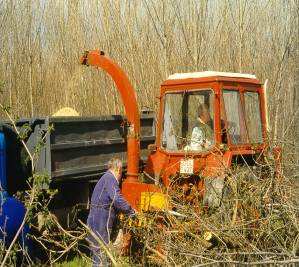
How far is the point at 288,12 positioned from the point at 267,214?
5.88 meters

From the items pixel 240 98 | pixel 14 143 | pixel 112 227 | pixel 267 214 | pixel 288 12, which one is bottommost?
pixel 112 227

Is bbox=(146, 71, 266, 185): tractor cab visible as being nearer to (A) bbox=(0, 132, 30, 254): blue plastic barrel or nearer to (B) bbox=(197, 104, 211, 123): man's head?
(B) bbox=(197, 104, 211, 123): man's head

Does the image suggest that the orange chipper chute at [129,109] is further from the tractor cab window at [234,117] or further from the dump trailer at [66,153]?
the tractor cab window at [234,117]

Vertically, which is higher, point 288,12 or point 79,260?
point 288,12

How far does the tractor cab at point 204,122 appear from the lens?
5.38 meters

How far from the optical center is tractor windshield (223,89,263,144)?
5574 mm

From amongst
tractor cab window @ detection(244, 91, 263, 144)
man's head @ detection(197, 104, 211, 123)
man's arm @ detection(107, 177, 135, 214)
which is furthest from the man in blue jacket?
tractor cab window @ detection(244, 91, 263, 144)

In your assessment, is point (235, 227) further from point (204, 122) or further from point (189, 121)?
point (189, 121)

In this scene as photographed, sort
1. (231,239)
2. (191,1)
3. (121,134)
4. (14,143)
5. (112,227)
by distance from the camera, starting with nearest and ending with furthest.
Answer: (231,239) < (112,227) < (14,143) < (121,134) < (191,1)

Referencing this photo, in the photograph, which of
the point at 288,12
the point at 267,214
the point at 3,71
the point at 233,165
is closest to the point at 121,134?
the point at 233,165

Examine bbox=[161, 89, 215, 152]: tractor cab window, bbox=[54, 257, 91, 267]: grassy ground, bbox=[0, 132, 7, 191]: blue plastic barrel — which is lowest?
bbox=[54, 257, 91, 267]: grassy ground

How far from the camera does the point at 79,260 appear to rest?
217 inches

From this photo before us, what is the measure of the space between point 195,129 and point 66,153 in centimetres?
134

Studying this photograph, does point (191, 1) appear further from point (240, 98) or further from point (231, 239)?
point (231, 239)
